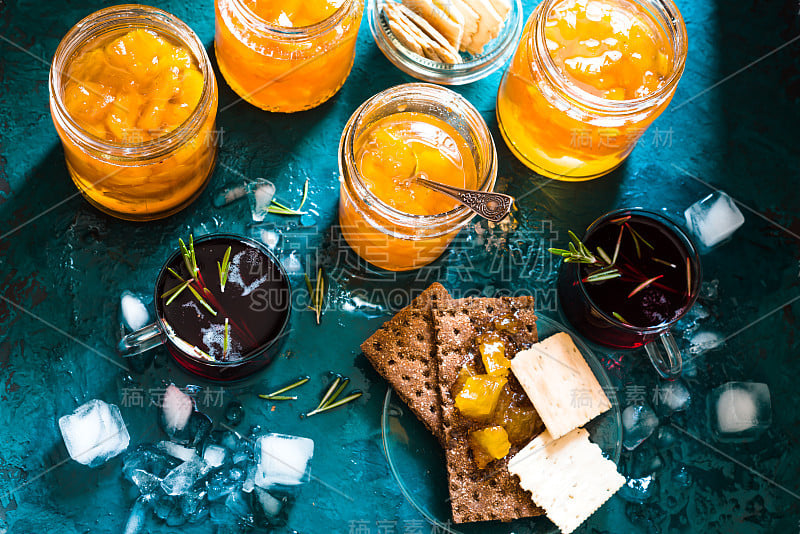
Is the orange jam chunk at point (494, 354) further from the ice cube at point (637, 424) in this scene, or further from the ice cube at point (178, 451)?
the ice cube at point (178, 451)

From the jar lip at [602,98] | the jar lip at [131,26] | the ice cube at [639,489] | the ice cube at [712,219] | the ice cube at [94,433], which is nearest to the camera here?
the jar lip at [131,26]

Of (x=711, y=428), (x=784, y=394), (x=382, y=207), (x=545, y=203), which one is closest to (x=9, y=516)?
(x=382, y=207)

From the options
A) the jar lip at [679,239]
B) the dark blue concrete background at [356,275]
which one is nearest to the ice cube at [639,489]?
the dark blue concrete background at [356,275]

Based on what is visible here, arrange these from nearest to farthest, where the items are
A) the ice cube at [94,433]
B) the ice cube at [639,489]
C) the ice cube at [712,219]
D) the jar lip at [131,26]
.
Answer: the jar lip at [131,26]
the ice cube at [94,433]
the ice cube at [639,489]
the ice cube at [712,219]

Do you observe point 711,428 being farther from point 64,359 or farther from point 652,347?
point 64,359

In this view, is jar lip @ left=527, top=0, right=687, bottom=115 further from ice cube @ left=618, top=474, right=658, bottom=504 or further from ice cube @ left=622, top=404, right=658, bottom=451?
ice cube @ left=618, top=474, right=658, bottom=504

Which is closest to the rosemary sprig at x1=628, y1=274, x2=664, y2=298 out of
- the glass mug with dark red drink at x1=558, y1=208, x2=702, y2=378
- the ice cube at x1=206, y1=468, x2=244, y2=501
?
the glass mug with dark red drink at x1=558, y1=208, x2=702, y2=378
